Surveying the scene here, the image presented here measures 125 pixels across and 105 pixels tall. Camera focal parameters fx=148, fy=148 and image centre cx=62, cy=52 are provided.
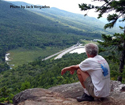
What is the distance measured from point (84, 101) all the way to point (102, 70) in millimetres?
1232

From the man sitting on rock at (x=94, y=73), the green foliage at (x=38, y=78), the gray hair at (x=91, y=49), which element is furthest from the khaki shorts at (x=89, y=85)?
the green foliage at (x=38, y=78)

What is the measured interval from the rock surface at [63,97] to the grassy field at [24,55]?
72.4 meters

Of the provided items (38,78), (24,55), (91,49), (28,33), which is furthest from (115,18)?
(28,33)

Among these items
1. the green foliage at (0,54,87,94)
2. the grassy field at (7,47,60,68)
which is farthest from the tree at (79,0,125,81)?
the grassy field at (7,47,60,68)

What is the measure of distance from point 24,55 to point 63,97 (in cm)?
8647

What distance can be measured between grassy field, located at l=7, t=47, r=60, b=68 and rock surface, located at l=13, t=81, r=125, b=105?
72.4 m

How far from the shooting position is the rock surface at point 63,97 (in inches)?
181

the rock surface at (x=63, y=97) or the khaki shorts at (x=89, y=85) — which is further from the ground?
the khaki shorts at (x=89, y=85)

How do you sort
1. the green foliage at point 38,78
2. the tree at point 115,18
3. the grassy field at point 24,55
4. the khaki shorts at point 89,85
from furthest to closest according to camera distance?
the grassy field at point 24,55, the green foliage at point 38,78, the tree at point 115,18, the khaki shorts at point 89,85

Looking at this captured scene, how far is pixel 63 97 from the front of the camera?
5.48 meters

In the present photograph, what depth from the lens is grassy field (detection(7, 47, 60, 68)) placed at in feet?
258

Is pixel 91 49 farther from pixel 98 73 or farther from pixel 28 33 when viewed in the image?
pixel 28 33

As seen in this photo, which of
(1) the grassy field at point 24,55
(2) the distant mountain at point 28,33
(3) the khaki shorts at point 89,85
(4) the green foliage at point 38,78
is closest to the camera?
(3) the khaki shorts at point 89,85

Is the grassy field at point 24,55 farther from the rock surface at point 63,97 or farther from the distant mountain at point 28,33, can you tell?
the rock surface at point 63,97
